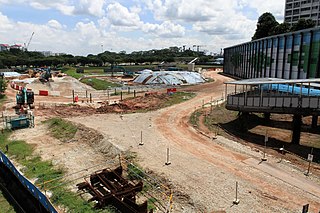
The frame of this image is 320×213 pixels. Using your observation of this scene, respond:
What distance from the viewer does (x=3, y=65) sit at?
5123 inches

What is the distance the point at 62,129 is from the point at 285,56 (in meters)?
39.5

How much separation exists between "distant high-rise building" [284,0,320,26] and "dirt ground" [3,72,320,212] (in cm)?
11955

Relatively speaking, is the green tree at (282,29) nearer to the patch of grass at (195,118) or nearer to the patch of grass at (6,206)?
the patch of grass at (195,118)

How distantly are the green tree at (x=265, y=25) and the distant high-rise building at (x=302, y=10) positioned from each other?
32.7 meters

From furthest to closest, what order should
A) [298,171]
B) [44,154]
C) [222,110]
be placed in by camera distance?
[222,110] → [44,154] → [298,171]

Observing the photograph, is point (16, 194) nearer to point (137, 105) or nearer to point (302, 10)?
point (137, 105)

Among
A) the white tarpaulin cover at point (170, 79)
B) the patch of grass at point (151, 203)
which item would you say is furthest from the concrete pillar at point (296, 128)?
the white tarpaulin cover at point (170, 79)

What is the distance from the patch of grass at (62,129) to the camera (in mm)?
29641

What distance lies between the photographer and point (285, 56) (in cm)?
4894

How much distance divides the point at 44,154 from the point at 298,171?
2091 centimetres

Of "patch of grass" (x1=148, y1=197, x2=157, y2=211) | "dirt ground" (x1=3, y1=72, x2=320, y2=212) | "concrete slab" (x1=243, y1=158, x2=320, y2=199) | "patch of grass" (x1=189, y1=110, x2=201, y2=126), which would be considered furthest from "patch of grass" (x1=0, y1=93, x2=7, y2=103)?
"concrete slab" (x1=243, y1=158, x2=320, y2=199)

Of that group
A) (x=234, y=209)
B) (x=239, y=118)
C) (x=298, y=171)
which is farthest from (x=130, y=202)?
(x=239, y=118)

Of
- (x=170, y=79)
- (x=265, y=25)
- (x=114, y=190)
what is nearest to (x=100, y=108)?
(x=114, y=190)

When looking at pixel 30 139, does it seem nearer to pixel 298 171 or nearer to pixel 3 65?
pixel 298 171
